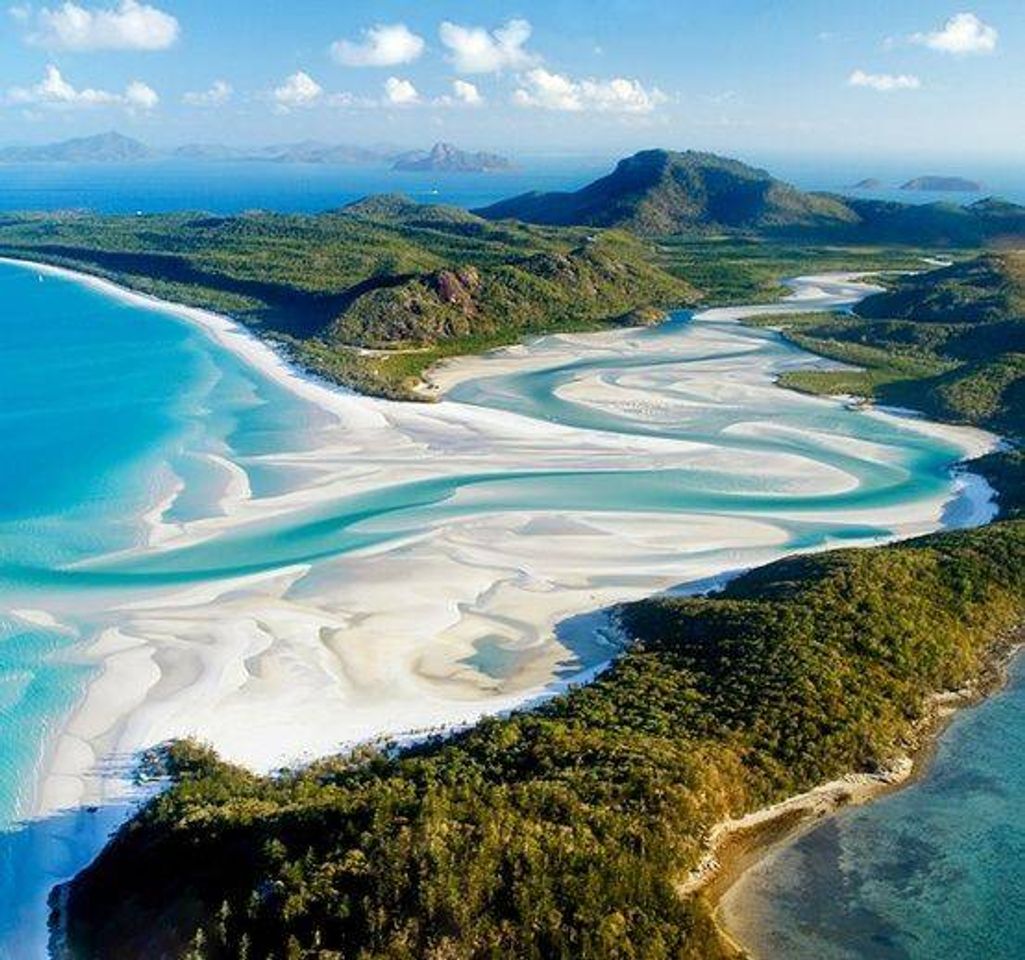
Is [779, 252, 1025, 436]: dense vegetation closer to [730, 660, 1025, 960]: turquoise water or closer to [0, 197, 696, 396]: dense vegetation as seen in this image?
[0, 197, 696, 396]: dense vegetation

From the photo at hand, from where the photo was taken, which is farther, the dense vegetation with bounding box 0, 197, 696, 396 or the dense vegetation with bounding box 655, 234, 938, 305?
the dense vegetation with bounding box 655, 234, 938, 305

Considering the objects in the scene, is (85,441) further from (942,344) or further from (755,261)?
(755,261)

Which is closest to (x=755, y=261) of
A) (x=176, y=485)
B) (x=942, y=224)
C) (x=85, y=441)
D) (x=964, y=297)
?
(x=942, y=224)

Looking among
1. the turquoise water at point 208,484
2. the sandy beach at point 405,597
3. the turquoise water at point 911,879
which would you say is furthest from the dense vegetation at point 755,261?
the turquoise water at point 911,879

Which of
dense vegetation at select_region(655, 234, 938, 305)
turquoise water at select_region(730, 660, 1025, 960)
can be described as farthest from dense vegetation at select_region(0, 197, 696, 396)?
turquoise water at select_region(730, 660, 1025, 960)

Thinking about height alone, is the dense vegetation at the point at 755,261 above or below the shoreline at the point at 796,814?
above

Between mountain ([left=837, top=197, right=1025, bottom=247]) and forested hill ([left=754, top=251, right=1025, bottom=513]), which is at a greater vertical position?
mountain ([left=837, top=197, right=1025, bottom=247])

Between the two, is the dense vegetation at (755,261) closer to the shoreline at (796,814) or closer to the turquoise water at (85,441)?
the turquoise water at (85,441)
